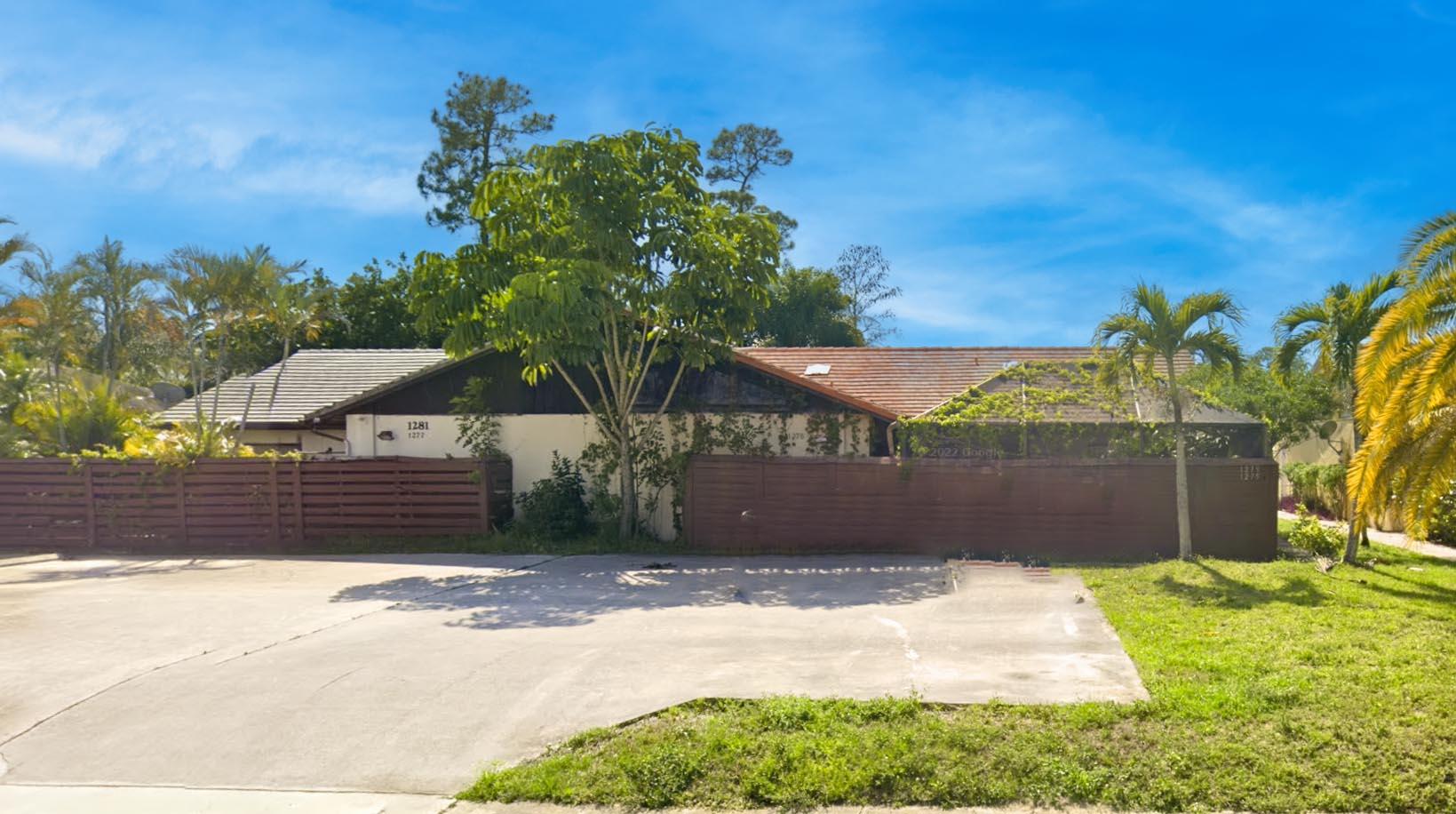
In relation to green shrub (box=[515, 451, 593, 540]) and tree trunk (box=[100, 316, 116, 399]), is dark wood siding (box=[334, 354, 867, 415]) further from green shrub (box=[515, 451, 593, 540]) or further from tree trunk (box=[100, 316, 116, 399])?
tree trunk (box=[100, 316, 116, 399])

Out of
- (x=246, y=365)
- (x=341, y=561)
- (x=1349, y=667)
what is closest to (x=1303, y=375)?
Result: (x=1349, y=667)

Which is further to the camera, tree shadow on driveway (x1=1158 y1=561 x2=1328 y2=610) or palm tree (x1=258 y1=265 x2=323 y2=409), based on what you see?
palm tree (x1=258 y1=265 x2=323 y2=409)

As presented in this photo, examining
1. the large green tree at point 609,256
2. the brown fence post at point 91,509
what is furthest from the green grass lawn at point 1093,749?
the brown fence post at point 91,509

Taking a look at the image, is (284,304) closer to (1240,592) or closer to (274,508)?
(274,508)

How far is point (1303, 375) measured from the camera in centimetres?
2541

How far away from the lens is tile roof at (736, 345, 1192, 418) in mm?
21125

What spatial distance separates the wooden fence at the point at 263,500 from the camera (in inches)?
741

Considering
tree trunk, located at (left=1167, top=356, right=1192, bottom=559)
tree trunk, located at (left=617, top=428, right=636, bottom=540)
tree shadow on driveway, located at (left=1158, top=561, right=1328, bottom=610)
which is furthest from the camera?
tree trunk, located at (left=617, top=428, right=636, bottom=540)

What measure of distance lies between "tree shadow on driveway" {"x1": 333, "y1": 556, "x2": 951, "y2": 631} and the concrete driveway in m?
0.07

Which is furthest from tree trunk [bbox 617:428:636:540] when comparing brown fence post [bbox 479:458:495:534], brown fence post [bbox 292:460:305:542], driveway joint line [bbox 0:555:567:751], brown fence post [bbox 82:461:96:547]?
brown fence post [bbox 82:461:96:547]

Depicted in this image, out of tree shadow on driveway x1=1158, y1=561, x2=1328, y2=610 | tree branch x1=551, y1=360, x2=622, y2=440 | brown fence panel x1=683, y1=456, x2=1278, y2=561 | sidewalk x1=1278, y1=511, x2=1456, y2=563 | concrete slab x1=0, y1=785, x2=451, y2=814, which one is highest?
tree branch x1=551, y1=360, x2=622, y2=440

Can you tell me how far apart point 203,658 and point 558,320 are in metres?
7.36

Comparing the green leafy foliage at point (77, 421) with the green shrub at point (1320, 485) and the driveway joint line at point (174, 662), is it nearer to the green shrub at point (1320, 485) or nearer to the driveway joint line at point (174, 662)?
the driveway joint line at point (174, 662)

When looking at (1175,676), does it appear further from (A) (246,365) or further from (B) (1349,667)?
(A) (246,365)
